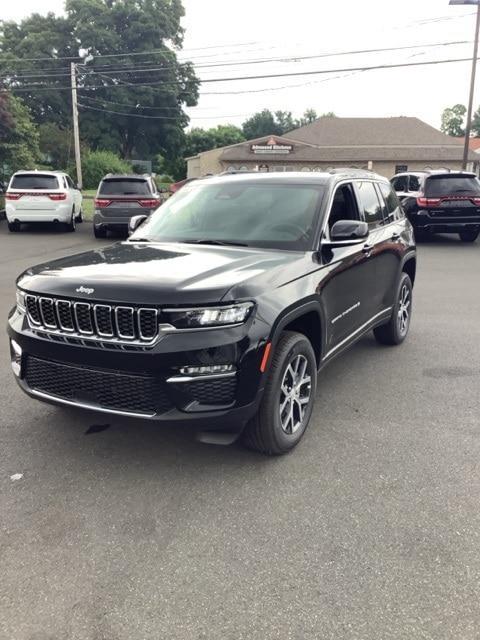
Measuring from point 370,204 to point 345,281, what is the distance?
123 centimetres

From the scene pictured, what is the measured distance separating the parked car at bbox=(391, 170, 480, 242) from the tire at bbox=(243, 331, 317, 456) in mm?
11205

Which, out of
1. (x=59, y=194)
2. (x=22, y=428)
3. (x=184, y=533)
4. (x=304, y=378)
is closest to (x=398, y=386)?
(x=304, y=378)

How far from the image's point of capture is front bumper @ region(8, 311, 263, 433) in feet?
10.2

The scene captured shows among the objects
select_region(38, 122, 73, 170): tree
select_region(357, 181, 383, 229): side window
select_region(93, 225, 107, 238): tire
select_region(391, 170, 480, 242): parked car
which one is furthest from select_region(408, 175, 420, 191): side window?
select_region(38, 122, 73, 170): tree

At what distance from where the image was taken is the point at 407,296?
6.39 meters

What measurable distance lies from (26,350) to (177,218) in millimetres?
1813

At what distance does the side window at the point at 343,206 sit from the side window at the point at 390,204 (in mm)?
929

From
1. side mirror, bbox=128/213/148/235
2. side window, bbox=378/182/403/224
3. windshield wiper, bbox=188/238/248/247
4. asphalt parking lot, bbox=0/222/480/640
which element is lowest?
asphalt parking lot, bbox=0/222/480/640

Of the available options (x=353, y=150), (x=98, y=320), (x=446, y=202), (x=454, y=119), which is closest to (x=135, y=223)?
(x=98, y=320)

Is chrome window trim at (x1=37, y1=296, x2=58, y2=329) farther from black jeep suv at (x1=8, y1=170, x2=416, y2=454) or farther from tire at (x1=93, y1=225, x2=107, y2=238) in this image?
tire at (x1=93, y1=225, x2=107, y2=238)

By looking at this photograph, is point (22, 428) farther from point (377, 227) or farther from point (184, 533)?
point (377, 227)

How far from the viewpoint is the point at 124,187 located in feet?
49.6

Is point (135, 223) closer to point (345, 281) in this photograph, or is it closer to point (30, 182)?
point (345, 281)

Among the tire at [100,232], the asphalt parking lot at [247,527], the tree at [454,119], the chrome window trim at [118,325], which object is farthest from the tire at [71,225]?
the tree at [454,119]
